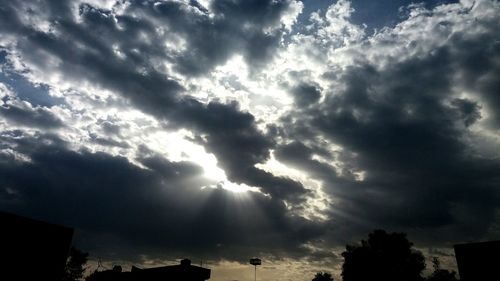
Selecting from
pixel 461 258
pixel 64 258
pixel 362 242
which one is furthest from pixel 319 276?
pixel 64 258

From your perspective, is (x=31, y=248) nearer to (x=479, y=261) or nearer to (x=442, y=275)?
(x=479, y=261)

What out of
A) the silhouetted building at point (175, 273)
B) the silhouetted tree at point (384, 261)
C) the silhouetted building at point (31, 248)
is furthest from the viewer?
the silhouetted tree at point (384, 261)

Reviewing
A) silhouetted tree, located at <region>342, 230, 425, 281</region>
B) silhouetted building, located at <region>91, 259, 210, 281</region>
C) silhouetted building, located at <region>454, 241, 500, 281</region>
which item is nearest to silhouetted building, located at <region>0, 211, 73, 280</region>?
silhouetted building, located at <region>91, 259, 210, 281</region>

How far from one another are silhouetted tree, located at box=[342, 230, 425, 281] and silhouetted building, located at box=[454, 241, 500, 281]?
32.8 meters

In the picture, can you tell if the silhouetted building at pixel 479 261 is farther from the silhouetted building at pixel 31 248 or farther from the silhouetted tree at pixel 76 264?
the silhouetted tree at pixel 76 264

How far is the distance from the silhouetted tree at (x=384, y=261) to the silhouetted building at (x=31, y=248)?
5409cm

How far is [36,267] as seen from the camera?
30219 millimetres

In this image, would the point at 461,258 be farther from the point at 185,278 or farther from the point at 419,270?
the point at 419,270

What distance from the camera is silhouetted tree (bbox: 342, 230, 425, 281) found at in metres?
64.5

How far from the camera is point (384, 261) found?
6569 centimetres

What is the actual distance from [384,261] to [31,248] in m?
61.1

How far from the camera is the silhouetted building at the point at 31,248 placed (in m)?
28.8

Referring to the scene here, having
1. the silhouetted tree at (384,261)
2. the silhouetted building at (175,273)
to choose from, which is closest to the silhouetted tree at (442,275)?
the silhouetted tree at (384,261)

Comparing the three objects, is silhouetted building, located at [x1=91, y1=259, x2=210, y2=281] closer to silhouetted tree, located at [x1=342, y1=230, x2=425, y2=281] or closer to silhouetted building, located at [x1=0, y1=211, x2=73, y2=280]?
silhouetted building, located at [x1=0, y1=211, x2=73, y2=280]
